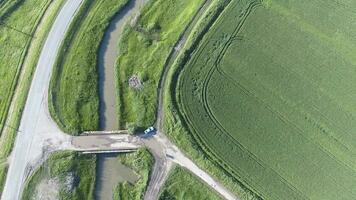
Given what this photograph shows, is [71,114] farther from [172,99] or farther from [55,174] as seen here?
[172,99]

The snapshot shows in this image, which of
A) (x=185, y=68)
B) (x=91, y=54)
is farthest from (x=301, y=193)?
(x=91, y=54)

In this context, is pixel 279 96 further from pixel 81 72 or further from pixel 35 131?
pixel 35 131

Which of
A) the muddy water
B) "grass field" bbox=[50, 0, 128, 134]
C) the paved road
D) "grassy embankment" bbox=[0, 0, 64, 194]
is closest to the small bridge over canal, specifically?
the muddy water

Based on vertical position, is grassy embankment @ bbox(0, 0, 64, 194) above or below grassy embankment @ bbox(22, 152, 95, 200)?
above

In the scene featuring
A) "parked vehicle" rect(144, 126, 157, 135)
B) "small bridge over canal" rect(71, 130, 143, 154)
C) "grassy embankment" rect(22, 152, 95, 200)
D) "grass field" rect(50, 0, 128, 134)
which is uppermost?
"grass field" rect(50, 0, 128, 134)

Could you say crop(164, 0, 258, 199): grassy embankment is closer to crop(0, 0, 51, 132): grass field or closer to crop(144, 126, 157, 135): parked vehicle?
crop(144, 126, 157, 135): parked vehicle

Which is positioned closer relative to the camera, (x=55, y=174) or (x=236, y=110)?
(x=55, y=174)
